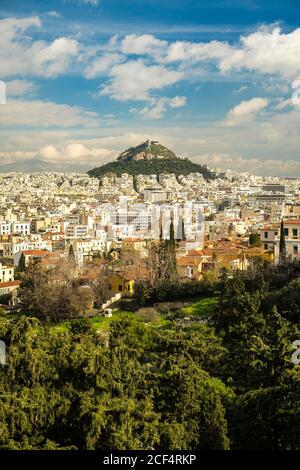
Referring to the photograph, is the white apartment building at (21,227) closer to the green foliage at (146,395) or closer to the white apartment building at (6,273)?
the white apartment building at (6,273)

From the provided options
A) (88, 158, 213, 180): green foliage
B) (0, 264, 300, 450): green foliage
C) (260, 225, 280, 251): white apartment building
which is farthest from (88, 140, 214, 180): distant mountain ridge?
(0, 264, 300, 450): green foliage

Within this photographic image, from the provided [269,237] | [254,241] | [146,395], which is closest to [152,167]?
[254,241]

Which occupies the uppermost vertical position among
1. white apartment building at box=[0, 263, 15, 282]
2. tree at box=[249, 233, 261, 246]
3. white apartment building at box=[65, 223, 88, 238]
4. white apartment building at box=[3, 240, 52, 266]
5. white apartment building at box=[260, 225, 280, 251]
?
white apartment building at box=[260, 225, 280, 251]

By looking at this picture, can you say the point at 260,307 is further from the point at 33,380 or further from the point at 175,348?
the point at 33,380

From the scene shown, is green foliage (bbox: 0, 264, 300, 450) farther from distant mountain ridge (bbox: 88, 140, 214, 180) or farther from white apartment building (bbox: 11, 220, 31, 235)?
distant mountain ridge (bbox: 88, 140, 214, 180)

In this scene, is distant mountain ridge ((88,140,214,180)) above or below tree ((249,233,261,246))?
above

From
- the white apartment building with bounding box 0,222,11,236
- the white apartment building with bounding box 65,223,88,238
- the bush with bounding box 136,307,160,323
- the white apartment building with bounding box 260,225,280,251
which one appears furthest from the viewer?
the white apartment building with bounding box 0,222,11,236

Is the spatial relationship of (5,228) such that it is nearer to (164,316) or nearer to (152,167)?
(164,316)

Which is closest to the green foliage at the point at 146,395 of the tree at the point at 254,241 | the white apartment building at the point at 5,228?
the tree at the point at 254,241

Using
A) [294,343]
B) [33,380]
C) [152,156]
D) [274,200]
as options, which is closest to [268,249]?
[294,343]
